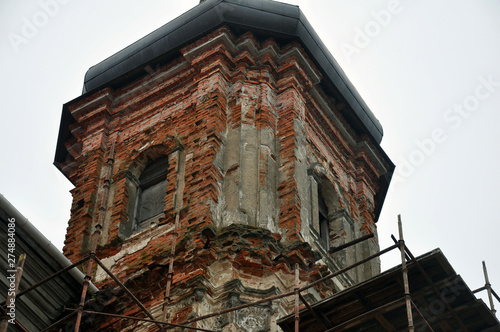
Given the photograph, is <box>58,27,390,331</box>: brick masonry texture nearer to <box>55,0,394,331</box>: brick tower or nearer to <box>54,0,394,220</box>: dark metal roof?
<box>55,0,394,331</box>: brick tower

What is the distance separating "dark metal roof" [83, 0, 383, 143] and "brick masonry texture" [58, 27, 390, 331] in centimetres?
22

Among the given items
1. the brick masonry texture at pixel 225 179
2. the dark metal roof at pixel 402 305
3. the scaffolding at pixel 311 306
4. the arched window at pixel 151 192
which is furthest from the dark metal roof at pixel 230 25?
the dark metal roof at pixel 402 305

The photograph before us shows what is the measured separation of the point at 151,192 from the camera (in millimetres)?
20578

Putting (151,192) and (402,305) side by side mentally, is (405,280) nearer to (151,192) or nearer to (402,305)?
(402,305)

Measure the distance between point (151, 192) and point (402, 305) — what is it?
651cm

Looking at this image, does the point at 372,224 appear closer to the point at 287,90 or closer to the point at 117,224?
the point at 287,90

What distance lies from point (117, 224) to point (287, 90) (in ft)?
12.9

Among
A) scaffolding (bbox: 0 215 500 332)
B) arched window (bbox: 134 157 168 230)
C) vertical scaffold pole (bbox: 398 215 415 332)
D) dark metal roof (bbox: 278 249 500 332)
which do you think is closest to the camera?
vertical scaffold pole (bbox: 398 215 415 332)

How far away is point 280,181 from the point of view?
63.6ft

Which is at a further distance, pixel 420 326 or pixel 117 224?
pixel 117 224

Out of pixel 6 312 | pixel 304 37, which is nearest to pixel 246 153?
pixel 304 37

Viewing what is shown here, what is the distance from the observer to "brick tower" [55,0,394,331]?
58.1ft

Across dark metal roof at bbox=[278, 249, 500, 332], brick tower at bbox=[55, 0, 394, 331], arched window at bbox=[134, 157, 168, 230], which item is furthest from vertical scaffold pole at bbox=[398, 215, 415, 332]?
arched window at bbox=[134, 157, 168, 230]

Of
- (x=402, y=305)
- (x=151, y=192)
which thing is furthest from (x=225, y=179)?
(x=402, y=305)
